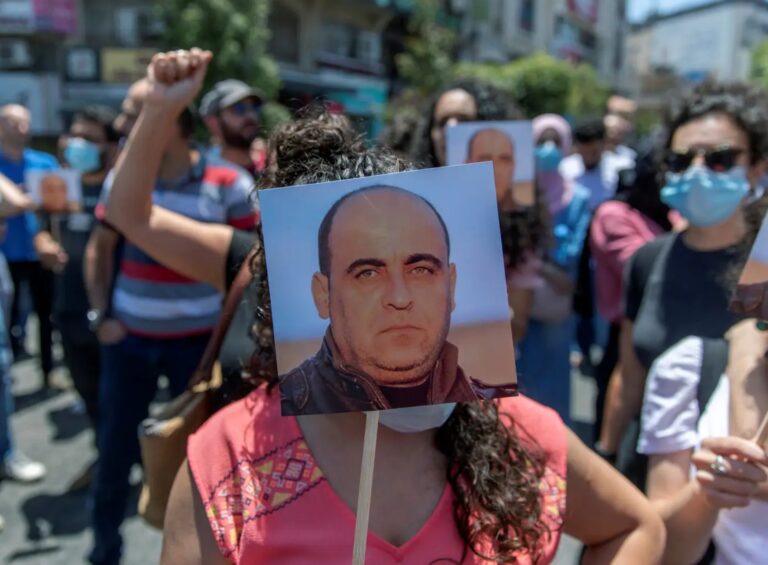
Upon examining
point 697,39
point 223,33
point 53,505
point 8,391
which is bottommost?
point 53,505

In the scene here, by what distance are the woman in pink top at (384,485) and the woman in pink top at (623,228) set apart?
65.1 inches

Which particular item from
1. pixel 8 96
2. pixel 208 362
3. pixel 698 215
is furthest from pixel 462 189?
pixel 8 96

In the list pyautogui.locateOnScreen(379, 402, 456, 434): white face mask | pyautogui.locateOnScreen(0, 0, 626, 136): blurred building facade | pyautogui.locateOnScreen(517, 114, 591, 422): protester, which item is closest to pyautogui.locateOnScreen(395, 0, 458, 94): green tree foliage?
pyautogui.locateOnScreen(0, 0, 626, 136): blurred building facade

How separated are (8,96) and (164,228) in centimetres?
1896

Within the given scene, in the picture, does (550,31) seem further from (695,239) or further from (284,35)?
(695,239)

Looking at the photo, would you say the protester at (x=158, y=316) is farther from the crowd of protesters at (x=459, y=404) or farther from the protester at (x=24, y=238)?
the protester at (x=24, y=238)

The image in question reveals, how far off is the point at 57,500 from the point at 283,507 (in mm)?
2559

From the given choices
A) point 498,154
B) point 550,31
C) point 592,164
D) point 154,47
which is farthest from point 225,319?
point 550,31

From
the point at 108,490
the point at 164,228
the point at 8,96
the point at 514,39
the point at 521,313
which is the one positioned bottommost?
the point at 108,490

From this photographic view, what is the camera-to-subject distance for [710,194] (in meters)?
1.82

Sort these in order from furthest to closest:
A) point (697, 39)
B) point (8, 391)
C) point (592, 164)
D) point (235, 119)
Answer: point (697, 39) < point (592, 164) < point (235, 119) < point (8, 391)

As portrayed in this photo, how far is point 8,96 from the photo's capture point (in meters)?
17.6

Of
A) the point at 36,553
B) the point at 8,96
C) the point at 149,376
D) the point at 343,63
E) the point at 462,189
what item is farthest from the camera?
the point at 343,63

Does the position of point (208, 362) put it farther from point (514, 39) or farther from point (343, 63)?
point (514, 39)
